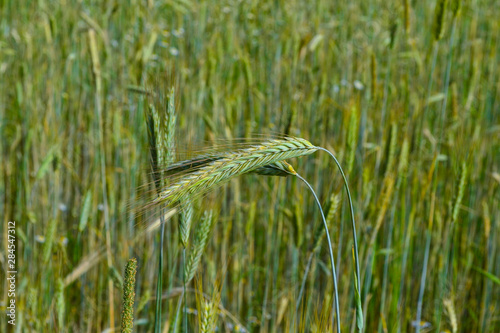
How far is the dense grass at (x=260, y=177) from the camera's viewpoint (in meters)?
1.61

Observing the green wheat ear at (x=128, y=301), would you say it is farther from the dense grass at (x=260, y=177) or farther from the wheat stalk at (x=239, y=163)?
the dense grass at (x=260, y=177)

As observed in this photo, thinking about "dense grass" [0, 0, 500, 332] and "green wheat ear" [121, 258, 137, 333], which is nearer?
"green wheat ear" [121, 258, 137, 333]

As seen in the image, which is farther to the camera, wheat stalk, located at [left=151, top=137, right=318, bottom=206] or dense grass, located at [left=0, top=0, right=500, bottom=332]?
dense grass, located at [left=0, top=0, right=500, bottom=332]

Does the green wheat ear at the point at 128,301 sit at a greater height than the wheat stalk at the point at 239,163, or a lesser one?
lesser

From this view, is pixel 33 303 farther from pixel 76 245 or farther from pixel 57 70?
pixel 57 70

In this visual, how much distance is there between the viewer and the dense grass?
161cm

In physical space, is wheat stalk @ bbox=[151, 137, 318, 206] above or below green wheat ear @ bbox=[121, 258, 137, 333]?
above

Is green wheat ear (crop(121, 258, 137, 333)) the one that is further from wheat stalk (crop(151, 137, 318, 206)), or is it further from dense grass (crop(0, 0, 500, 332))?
dense grass (crop(0, 0, 500, 332))

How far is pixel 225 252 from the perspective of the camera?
188 centimetres

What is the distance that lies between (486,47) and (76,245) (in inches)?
102

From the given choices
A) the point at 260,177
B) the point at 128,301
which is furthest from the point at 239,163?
the point at 260,177

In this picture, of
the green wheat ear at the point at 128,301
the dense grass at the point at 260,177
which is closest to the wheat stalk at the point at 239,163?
the green wheat ear at the point at 128,301

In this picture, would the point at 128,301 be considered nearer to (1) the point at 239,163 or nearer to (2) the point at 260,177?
(1) the point at 239,163

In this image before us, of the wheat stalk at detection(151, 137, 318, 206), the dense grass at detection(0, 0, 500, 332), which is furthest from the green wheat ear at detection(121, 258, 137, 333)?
the dense grass at detection(0, 0, 500, 332)
